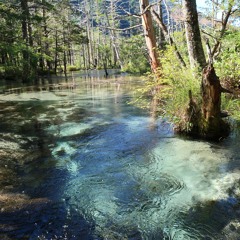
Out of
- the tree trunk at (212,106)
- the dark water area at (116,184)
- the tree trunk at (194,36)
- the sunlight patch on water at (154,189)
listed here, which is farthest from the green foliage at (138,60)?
the sunlight patch on water at (154,189)

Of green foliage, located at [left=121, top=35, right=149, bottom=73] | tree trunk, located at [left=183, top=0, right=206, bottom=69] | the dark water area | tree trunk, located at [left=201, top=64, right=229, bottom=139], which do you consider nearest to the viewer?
the dark water area

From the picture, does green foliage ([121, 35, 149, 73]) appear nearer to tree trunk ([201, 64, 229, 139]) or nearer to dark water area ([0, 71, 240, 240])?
dark water area ([0, 71, 240, 240])

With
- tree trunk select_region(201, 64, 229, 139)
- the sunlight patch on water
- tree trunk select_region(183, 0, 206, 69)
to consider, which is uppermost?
tree trunk select_region(183, 0, 206, 69)

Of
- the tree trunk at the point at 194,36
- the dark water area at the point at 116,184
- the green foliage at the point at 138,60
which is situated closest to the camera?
the dark water area at the point at 116,184

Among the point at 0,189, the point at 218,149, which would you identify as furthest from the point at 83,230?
the point at 218,149

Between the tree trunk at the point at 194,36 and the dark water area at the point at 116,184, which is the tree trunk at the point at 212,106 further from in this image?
the tree trunk at the point at 194,36

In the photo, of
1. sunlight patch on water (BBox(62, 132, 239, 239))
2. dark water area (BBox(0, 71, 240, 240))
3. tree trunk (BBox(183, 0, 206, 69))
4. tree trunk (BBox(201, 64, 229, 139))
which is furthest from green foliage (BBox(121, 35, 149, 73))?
sunlight patch on water (BBox(62, 132, 239, 239))

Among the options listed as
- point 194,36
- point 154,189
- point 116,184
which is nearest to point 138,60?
point 194,36

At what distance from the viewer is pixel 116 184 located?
13.5ft

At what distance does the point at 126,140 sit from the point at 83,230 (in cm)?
331

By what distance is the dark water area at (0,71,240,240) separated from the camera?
3.06 metres

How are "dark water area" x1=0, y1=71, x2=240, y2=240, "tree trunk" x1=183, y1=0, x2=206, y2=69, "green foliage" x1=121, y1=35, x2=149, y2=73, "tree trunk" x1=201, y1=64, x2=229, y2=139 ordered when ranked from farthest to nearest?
1. "green foliage" x1=121, y1=35, x2=149, y2=73
2. "tree trunk" x1=183, y1=0, x2=206, y2=69
3. "tree trunk" x1=201, y1=64, x2=229, y2=139
4. "dark water area" x1=0, y1=71, x2=240, y2=240

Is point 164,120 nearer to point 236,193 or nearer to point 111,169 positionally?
point 111,169

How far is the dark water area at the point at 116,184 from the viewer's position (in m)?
3.06
